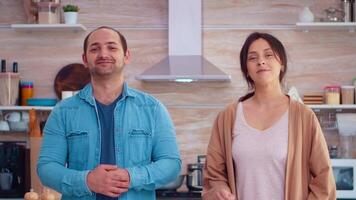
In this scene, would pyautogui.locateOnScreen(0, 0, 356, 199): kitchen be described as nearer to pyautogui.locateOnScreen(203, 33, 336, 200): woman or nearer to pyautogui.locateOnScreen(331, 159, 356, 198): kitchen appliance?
pyautogui.locateOnScreen(331, 159, 356, 198): kitchen appliance

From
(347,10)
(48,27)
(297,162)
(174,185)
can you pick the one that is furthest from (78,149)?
(347,10)

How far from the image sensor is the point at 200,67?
424cm

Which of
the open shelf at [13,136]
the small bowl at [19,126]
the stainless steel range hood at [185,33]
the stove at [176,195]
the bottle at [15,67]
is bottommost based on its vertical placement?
the stove at [176,195]

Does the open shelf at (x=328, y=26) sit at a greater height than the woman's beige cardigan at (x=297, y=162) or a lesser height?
greater

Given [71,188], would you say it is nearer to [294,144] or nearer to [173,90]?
[294,144]

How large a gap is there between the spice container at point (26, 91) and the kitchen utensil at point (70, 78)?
0.17m

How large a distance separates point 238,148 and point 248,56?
11.1 inches

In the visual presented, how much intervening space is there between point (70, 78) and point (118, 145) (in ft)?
8.64

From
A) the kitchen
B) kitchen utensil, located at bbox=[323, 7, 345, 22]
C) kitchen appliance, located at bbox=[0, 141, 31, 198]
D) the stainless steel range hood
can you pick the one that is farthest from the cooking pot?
kitchen utensil, located at bbox=[323, 7, 345, 22]

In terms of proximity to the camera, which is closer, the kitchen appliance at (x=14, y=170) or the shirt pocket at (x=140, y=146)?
the shirt pocket at (x=140, y=146)

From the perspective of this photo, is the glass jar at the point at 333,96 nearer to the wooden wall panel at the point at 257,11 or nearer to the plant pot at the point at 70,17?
the wooden wall panel at the point at 257,11

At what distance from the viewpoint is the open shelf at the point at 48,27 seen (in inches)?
171

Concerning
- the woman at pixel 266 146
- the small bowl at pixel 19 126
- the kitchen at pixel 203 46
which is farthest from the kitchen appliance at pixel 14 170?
the woman at pixel 266 146

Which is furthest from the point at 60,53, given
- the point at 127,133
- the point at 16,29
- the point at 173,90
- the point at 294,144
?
the point at 294,144
